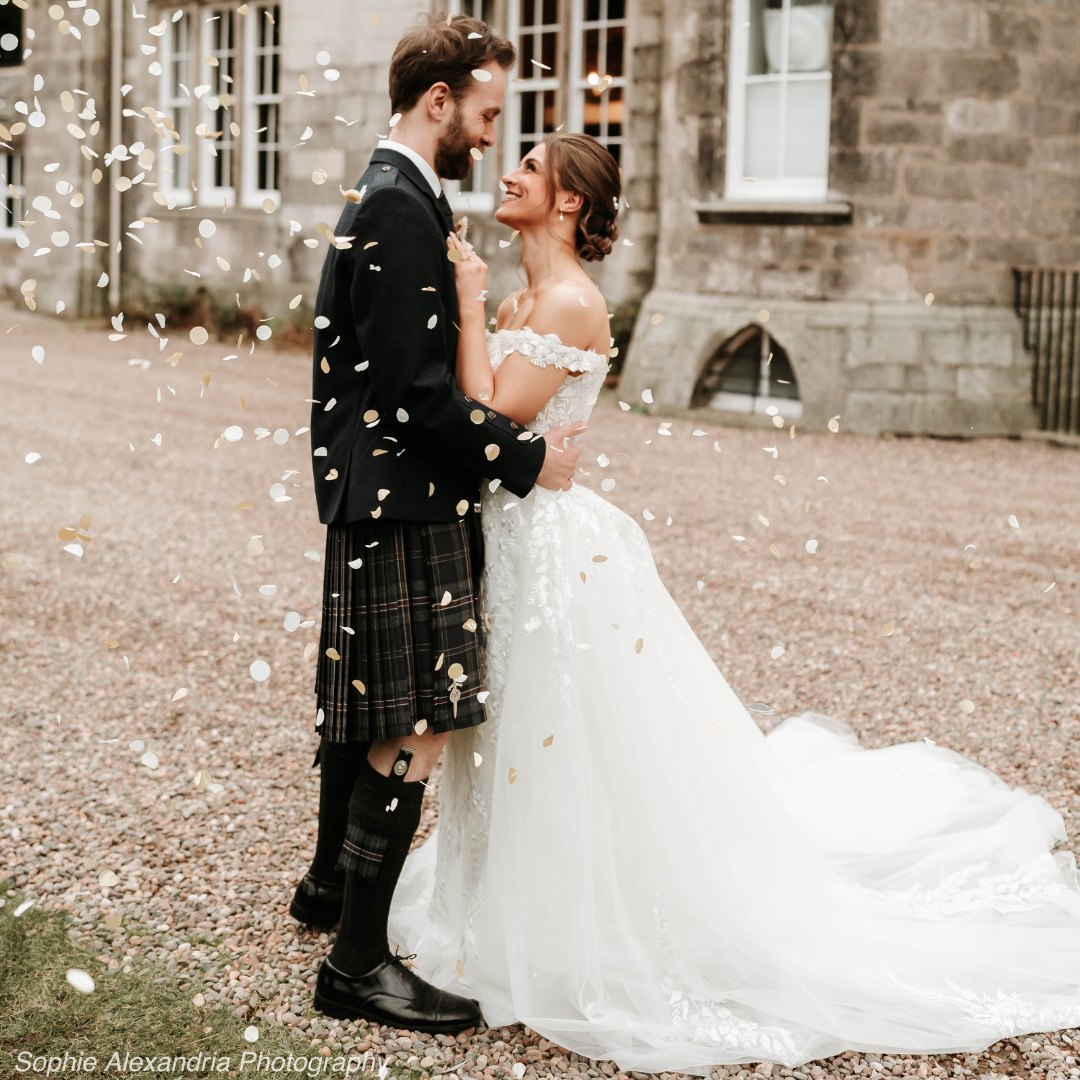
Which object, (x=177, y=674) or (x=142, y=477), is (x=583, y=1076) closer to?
(x=177, y=674)

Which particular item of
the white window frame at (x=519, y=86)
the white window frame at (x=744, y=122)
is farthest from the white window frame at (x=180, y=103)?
the white window frame at (x=744, y=122)

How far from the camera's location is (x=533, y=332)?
2.95 metres

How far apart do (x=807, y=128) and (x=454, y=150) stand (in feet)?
30.7

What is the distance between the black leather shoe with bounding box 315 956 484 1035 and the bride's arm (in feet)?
3.84

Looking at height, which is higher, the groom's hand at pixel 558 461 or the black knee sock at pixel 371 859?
the groom's hand at pixel 558 461

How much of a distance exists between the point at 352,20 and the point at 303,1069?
14.3 metres

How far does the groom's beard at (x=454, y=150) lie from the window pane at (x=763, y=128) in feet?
30.5

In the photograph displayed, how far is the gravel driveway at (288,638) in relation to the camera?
3.26 metres

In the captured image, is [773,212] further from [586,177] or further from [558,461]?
[558,461]

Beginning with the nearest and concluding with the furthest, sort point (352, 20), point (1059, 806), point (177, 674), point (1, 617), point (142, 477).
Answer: point (1059, 806) → point (177, 674) → point (1, 617) → point (142, 477) → point (352, 20)

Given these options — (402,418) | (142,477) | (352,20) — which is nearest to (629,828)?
(402,418)

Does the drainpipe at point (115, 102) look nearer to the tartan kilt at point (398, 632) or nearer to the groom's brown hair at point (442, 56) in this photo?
the groom's brown hair at point (442, 56)

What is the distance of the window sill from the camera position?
36.4 ft

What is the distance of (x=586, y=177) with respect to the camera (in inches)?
116
